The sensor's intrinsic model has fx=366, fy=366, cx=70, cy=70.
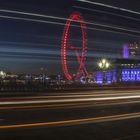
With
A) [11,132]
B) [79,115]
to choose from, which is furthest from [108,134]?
[79,115]

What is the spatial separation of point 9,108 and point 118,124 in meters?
5.67

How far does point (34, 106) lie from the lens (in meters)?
17.3

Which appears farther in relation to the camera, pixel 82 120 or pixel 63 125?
pixel 82 120

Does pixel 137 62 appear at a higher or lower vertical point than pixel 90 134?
higher

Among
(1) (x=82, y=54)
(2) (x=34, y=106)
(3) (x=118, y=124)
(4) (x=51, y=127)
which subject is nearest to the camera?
(4) (x=51, y=127)

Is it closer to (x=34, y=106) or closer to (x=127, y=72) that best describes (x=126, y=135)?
(x=34, y=106)

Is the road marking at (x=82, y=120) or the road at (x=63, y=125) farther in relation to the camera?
the road marking at (x=82, y=120)

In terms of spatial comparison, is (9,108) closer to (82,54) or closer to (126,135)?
(126,135)

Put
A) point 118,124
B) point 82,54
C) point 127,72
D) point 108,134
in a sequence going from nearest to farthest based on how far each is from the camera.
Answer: point 108,134 → point 118,124 → point 82,54 → point 127,72

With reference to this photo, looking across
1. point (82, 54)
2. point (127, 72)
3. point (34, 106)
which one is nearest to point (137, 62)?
point (127, 72)

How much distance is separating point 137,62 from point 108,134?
134 metres

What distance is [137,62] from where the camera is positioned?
142 meters

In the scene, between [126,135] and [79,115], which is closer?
[126,135]

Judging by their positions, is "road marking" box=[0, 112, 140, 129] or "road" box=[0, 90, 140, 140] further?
"road marking" box=[0, 112, 140, 129]
